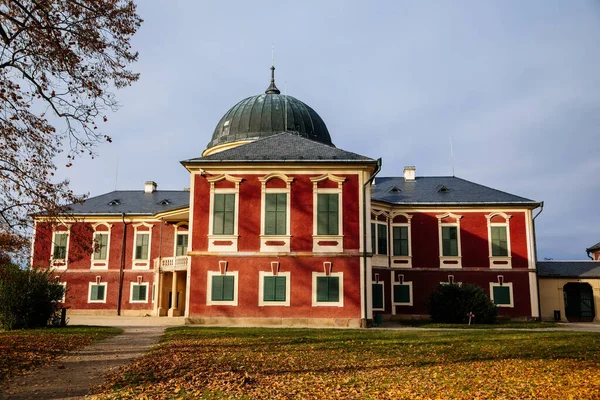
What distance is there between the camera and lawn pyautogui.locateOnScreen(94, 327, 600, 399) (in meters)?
8.83

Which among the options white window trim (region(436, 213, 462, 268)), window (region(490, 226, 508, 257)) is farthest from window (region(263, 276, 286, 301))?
window (region(490, 226, 508, 257))

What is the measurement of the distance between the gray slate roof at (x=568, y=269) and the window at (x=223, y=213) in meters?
19.6

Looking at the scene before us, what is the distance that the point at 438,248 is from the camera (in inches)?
1221

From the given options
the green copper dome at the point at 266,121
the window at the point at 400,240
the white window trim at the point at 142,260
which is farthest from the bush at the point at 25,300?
the window at the point at 400,240

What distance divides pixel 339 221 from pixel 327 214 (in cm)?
64

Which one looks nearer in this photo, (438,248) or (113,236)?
(438,248)

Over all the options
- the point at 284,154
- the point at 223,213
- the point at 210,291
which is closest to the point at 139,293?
the point at 210,291

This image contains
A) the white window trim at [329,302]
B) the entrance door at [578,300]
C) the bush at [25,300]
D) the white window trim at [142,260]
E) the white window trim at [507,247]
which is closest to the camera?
the bush at [25,300]

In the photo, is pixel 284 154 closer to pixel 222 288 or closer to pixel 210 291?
pixel 222 288

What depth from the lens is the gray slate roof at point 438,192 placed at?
31250 mm

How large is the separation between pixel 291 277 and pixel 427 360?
38.0 ft

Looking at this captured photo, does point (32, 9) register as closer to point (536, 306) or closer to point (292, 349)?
point (292, 349)

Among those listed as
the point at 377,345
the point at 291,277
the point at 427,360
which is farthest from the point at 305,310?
the point at 427,360

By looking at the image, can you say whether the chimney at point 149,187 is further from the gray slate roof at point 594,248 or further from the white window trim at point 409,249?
the gray slate roof at point 594,248
